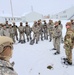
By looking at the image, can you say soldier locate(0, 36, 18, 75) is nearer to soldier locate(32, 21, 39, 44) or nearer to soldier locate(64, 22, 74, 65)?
soldier locate(64, 22, 74, 65)

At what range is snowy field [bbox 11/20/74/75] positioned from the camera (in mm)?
9508

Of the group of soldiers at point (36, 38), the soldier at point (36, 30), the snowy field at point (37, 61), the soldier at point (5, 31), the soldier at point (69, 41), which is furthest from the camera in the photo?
the soldier at point (36, 30)

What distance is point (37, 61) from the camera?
10977mm

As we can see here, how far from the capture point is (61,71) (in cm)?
943

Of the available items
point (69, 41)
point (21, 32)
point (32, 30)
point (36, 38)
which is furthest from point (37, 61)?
point (21, 32)

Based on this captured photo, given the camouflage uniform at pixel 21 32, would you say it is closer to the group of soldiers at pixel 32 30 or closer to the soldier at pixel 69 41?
the group of soldiers at pixel 32 30

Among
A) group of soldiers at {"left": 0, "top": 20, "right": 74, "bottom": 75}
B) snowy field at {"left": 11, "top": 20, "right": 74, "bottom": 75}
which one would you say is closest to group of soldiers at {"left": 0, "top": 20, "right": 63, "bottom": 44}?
group of soldiers at {"left": 0, "top": 20, "right": 74, "bottom": 75}

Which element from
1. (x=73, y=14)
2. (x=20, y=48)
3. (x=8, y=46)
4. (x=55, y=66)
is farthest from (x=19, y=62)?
(x=73, y=14)

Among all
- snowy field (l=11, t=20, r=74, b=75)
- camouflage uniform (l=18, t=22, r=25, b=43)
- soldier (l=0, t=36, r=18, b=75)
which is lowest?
snowy field (l=11, t=20, r=74, b=75)

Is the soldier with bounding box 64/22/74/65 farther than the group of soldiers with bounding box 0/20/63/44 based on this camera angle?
No

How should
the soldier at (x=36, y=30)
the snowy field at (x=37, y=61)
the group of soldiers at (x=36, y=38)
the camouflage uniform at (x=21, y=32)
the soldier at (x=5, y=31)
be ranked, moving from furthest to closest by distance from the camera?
the camouflage uniform at (x=21, y=32)
the soldier at (x=36, y=30)
the soldier at (x=5, y=31)
the snowy field at (x=37, y=61)
the group of soldiers at (x=36, y=38)

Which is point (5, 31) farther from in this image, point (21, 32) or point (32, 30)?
point (32, 30)

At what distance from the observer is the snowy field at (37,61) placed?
374 inches

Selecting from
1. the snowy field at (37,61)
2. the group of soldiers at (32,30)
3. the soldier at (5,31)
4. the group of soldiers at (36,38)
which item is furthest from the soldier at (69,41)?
the soldier at (5,31)
